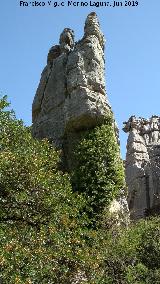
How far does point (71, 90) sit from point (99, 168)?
6128 millimetres

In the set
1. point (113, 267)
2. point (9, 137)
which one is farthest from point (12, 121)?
point (113, 267)

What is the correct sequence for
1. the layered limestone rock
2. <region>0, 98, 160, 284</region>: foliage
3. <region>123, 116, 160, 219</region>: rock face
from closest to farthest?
<region>0, 98, 160, 284</region>: foliage → the layered limestone rock → <region>123, 116, 160, 219</region>: rock face

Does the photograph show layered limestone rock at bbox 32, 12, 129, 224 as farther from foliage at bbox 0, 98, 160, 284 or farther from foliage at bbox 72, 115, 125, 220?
foliage at bbox 0, 98, 160, 284

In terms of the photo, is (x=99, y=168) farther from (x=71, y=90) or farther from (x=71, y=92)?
(x=71, y=90)

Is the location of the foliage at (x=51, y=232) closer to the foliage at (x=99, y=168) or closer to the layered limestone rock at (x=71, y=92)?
the foliage at (x=99, y=168)

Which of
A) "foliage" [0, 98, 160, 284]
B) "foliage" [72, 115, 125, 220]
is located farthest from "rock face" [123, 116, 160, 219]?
"foliage" [0, 98, 160, 284]

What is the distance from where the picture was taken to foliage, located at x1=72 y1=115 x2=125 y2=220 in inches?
955

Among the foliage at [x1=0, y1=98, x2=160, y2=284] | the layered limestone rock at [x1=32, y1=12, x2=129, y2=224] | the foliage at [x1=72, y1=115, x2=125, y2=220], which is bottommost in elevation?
the foliage at [x1=0, y1=98, x2=160, y2=284]

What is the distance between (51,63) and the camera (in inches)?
1346

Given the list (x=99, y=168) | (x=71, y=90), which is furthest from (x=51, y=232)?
(x=71, y=90)

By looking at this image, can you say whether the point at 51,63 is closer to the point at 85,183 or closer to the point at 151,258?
the point at 85,183

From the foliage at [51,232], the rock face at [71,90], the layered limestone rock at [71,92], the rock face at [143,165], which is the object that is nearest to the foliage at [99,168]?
the foliage at [51,232]

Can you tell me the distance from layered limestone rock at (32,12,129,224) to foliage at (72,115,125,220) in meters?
0.90

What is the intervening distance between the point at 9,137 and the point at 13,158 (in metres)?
3.60
